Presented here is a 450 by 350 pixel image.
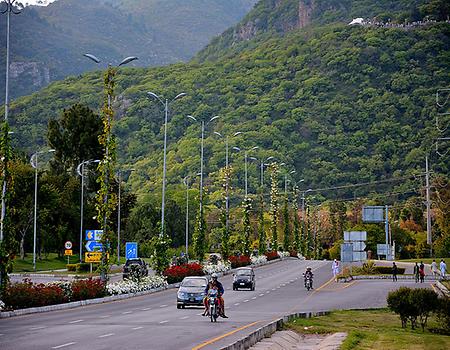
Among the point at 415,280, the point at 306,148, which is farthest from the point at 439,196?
the point at 415,280

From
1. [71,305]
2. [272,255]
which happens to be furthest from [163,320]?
[272,255]

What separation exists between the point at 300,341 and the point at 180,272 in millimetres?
35893

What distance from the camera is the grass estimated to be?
2677 cm

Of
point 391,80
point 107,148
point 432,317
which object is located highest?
point 391,80

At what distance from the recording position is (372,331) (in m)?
31.9

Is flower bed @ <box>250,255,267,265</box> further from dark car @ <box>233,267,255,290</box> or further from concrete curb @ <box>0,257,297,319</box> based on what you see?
concrete curb @ <box>0,257,297,319</box>

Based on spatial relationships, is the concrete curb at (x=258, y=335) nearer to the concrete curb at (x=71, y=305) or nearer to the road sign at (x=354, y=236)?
the concrete curb at (x=71, y=305)

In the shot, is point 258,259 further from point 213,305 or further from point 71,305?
point 213,305

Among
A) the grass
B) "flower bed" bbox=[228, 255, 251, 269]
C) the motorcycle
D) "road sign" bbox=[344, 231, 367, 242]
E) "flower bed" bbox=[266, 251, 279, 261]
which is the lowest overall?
the grass

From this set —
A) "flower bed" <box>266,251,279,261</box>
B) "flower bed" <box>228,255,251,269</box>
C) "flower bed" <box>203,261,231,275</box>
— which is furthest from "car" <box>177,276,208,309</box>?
"flower bed" <box>266,251,279,261</box>

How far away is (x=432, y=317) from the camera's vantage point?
38.2m

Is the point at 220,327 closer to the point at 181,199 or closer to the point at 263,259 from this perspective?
the point at 263,259

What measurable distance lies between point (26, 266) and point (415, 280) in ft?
123

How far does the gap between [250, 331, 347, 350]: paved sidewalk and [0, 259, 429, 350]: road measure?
42.9 inches
